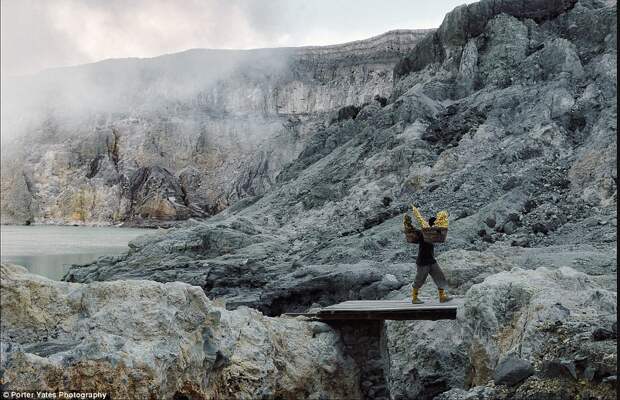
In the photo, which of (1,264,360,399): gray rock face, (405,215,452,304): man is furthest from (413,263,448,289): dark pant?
(1,264,360,399): gray rock face

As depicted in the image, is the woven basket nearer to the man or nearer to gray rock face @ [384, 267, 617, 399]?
the man

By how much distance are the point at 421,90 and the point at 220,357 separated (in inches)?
960

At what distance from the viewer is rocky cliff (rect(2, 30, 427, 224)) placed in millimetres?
86750

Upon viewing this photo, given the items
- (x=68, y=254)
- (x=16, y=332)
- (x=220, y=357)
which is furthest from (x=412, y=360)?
(x=68, y=254)

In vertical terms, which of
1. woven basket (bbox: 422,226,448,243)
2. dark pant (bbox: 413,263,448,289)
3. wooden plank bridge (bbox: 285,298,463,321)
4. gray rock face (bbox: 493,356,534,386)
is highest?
woven basket (bbox: 422,226,448,243)

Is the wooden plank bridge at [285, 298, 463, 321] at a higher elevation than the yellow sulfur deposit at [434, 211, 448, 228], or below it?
below

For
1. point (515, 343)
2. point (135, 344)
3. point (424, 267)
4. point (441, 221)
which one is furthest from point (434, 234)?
point (135, 344)

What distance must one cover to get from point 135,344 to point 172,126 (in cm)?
9222

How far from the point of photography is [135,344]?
6000 mm

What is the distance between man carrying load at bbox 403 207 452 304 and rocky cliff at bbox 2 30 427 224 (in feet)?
233

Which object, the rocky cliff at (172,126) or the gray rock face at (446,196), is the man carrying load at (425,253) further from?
the rocky cliff at (172,126)

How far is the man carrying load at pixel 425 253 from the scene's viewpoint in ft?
30.1

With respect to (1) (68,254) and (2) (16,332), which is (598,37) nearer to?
(2) (16,332)

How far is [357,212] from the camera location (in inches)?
924
